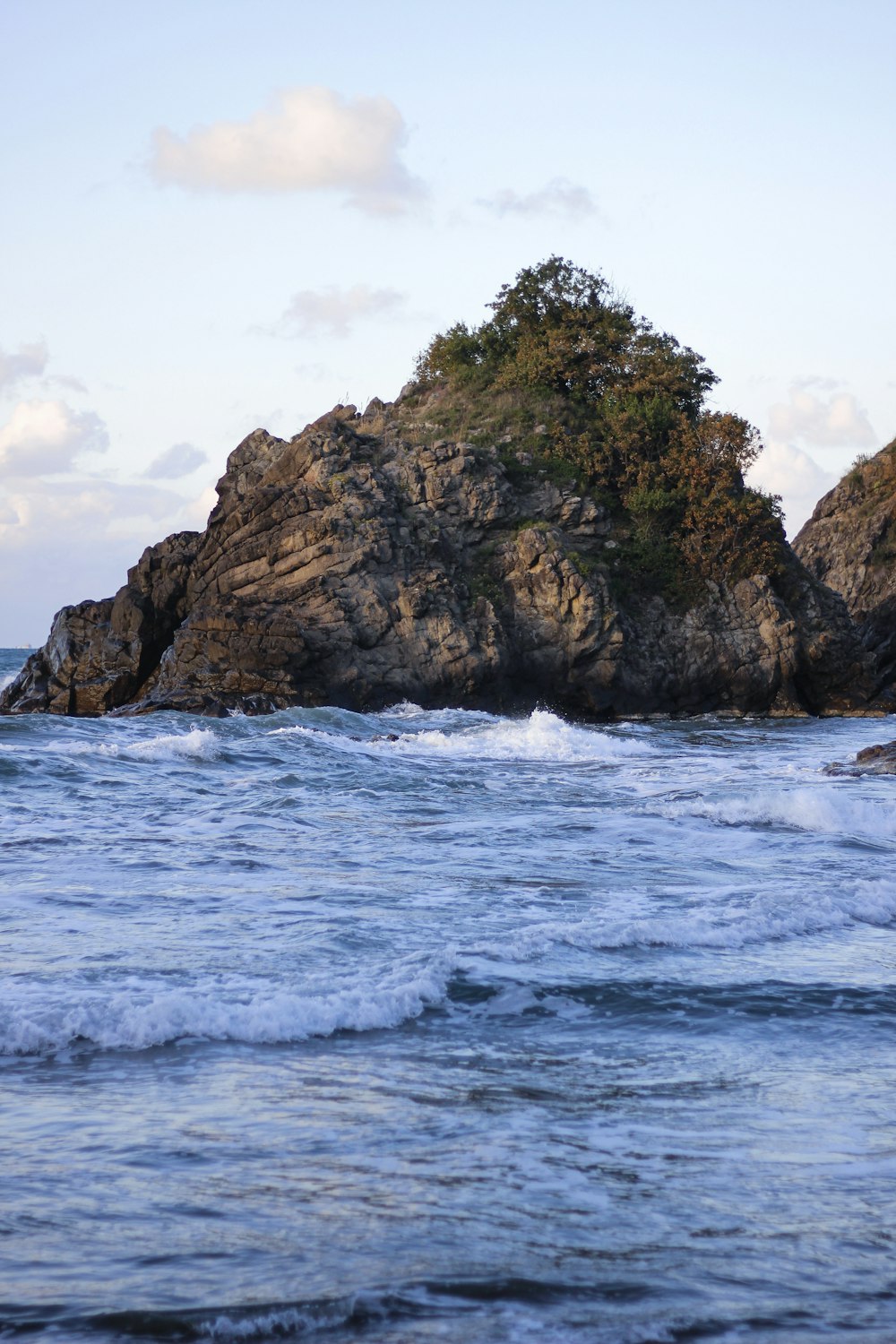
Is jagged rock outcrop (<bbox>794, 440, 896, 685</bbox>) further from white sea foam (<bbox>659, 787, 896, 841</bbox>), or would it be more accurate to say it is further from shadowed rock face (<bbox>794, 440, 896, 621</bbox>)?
white sea foam (<bbox>659, 787, 896, 841</bbox>)

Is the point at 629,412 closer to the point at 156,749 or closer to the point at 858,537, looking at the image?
the point at 858,537

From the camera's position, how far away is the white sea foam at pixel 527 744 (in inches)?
846

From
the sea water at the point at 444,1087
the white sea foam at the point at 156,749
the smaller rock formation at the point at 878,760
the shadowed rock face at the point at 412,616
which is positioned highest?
the shadowed rock face at the point at 412,616

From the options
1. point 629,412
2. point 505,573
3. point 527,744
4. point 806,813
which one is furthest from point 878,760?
point 629,412

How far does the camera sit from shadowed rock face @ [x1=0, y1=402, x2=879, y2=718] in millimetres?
29609

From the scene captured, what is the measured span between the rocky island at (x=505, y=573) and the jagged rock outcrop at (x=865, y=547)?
34.9 ft

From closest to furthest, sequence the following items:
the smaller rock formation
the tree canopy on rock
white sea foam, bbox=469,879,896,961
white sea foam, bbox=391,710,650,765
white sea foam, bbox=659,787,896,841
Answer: white sea foam, bbox=469,879,896,961
white sea foam, bbox=659,787,896,841
the smaller rock formation
white sea foam, bbox=391,710,650,765
the tree canopy on rock

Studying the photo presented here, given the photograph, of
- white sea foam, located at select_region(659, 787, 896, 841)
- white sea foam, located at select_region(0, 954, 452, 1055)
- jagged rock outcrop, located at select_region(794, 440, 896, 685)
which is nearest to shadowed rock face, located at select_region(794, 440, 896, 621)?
jagged rock outcrop, located at select_region(794, 440, 896, 685)

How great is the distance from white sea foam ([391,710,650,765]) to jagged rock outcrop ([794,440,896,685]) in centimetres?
2337

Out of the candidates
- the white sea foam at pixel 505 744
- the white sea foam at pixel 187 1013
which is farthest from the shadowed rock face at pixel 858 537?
the white sea foam at pixel 187 1013

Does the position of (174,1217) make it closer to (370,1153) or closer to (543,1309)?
(370,1153)

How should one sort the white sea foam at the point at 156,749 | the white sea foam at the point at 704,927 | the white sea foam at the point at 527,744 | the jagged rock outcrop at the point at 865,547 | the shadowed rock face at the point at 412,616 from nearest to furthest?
the white sea foam at the point at 704,927, the white sea foam at the point at 156,749, the white sea foam at the point at 527,744, the shadowed rock face at the point at 412,616, the jagged rock outcrop at the point at 865,547

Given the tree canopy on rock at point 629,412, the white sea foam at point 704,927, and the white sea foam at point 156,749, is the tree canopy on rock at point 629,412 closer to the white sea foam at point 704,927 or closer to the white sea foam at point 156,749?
the white sea foam at point 156,749

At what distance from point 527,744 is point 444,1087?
692 inches
